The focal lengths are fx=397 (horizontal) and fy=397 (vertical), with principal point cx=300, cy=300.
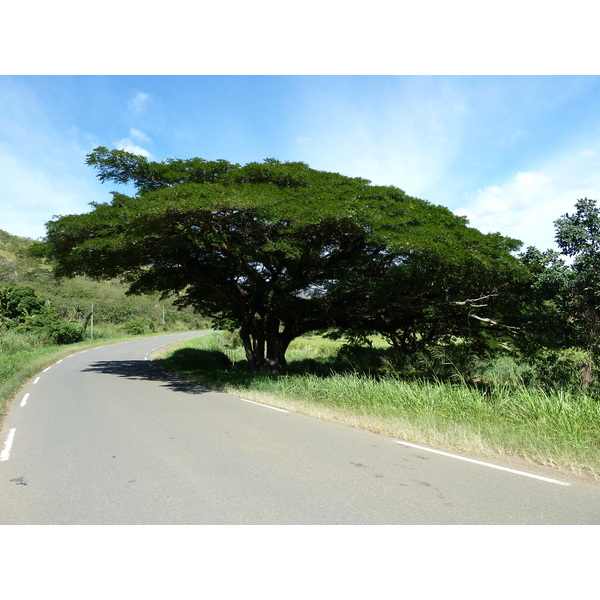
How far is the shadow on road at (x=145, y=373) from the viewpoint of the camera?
1317 centimetres

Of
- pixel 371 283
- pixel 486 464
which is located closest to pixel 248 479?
pixel 486 464

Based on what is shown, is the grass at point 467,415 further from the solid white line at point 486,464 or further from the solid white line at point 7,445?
the solid white line at point 7,445

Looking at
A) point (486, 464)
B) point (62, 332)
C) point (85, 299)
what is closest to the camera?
point (486, 464)

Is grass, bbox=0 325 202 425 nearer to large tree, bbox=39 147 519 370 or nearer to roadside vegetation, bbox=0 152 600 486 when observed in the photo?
roadside vegetation, bbox=0 152 600 486

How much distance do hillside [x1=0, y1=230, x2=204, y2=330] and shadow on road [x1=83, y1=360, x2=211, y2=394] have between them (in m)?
30.1

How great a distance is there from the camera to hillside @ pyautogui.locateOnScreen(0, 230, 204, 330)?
53091 millimetres

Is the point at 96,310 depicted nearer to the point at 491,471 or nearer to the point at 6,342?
the point at 6,342

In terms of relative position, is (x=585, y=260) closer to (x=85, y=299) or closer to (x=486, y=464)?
(x=486, y=464)

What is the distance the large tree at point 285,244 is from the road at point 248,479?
200 inches

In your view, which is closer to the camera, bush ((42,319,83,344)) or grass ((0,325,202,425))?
grass ((0,325,202,425))

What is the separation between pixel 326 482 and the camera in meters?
4.71

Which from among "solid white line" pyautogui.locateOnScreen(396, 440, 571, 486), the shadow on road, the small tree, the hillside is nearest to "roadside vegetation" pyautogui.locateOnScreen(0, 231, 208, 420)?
the hillside

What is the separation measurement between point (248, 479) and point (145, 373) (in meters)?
13.9

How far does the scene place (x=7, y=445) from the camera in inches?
257
